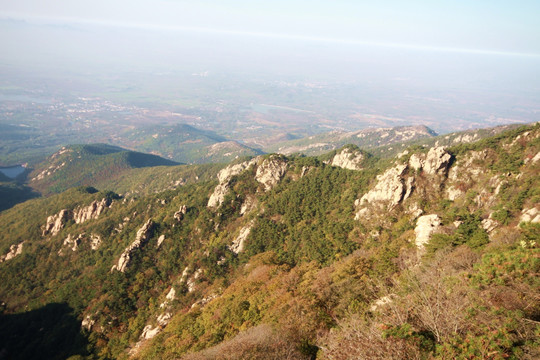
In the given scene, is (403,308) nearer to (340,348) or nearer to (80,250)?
(340,348)

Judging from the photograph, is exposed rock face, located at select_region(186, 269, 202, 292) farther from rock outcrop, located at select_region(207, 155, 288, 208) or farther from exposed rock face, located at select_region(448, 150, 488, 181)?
exposed rock face, located at select_region(448, 150, 488, 181)

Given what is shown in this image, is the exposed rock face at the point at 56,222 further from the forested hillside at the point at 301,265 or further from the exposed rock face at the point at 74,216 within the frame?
the forested hillside at the point at 301,265

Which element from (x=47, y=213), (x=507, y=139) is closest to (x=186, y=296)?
(x=507, y=139)

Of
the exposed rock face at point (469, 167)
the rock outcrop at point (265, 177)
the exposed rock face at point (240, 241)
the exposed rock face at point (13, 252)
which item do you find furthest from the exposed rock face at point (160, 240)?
the exposed rock face at point (469, 167)

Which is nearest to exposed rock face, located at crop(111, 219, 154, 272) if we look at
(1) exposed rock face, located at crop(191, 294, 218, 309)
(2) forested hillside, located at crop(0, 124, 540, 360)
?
(2) forested hillside, located at crop(0, 124, 540, 360)

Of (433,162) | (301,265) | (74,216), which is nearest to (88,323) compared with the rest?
(301,265)

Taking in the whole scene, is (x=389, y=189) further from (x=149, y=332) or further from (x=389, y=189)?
(x=149, y=332)
